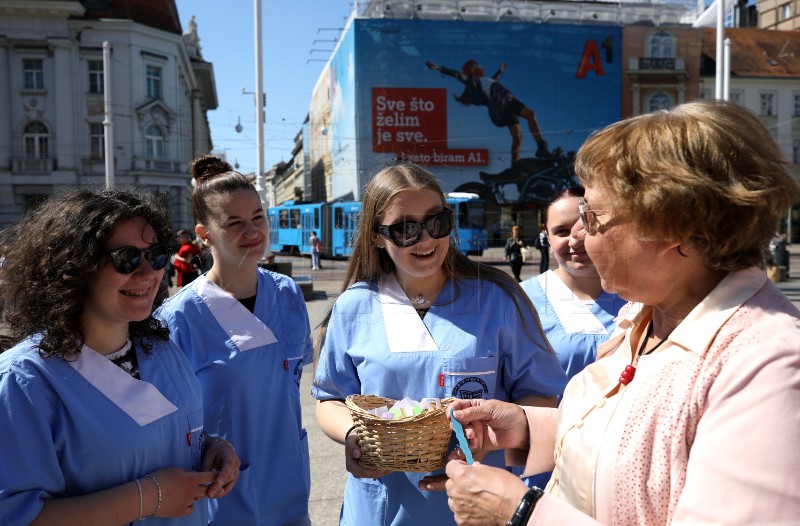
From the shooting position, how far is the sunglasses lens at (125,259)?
1.99 m

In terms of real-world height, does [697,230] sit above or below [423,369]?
above

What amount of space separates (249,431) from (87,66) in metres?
36.3

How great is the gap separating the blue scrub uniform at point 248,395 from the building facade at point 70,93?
1246 inches

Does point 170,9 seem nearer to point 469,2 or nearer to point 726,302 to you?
point 469,2

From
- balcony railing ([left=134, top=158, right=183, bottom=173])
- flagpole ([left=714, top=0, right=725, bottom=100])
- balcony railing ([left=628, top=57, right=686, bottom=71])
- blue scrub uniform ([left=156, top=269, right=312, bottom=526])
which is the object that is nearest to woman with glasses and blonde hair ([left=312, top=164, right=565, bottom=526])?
blue scrub uniform ([left=156, top=269, right=312, bottom=526])

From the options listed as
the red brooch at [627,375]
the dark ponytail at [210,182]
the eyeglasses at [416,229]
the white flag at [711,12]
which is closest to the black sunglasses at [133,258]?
the eyeglasses at [416,229]

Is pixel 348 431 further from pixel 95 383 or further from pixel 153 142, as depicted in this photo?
pixel 153 142

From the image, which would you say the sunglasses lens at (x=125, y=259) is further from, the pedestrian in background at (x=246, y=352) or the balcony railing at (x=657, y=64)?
the balcony railing at (x=657, y=64)

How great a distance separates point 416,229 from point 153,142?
35.5 m

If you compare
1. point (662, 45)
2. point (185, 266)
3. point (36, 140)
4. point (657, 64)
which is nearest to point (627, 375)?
point (185, 266)

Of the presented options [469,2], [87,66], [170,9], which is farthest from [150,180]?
[469,2]

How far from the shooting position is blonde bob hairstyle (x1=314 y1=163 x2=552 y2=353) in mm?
2490

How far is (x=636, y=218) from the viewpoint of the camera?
1396 mm

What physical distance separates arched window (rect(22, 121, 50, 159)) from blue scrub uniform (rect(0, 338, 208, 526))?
120 feet
